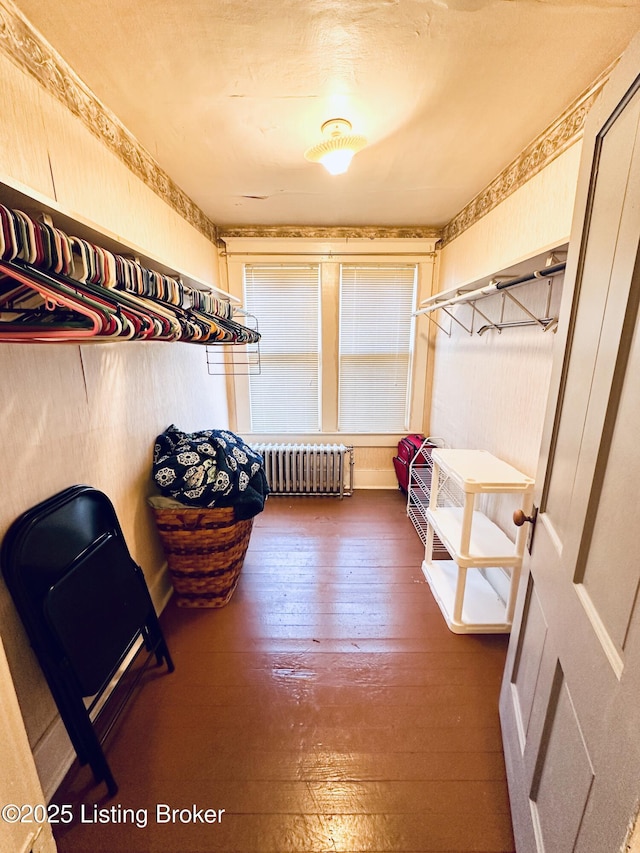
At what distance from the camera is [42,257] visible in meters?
0.80

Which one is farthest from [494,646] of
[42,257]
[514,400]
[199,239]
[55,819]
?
[199,239]

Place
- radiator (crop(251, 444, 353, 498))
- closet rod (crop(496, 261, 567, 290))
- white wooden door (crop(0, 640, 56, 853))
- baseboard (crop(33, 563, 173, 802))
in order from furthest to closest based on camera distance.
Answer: radiator (crop(251, 444, 353, 498)) < closet rod (crop(496, 261, 567, 290)) < baseboard (crop(33, 563, 173, 802)) < white wooden door (crop(0, 640, 56, 853))

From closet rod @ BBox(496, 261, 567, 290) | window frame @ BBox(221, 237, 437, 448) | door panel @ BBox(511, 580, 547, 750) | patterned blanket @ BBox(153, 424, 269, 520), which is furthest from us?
window frame @ BBox(221, 237, 437, 448)

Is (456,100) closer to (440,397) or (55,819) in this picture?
(440,397)

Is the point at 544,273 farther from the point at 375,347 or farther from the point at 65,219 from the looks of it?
the point at 375,347

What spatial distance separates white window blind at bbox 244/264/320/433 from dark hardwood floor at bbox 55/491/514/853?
170 cm

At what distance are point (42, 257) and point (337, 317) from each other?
8.15 ft

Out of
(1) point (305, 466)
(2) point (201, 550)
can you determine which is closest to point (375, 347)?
(1) point (305, 466)

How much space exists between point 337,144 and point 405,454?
2.34m

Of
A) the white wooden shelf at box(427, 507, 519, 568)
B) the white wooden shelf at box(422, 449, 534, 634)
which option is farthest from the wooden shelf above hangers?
the white wooden shelf at box(427, 507, 519, 568)

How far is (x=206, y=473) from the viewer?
176cm

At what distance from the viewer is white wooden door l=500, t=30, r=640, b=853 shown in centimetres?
57

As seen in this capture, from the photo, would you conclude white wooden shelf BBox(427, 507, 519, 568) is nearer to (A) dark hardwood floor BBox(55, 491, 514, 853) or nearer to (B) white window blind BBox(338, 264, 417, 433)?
(A) dark hardwood floor BBox(55, 491, 514, 853)

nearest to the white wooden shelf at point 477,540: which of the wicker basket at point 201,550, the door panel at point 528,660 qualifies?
the door panel at point 528,660
